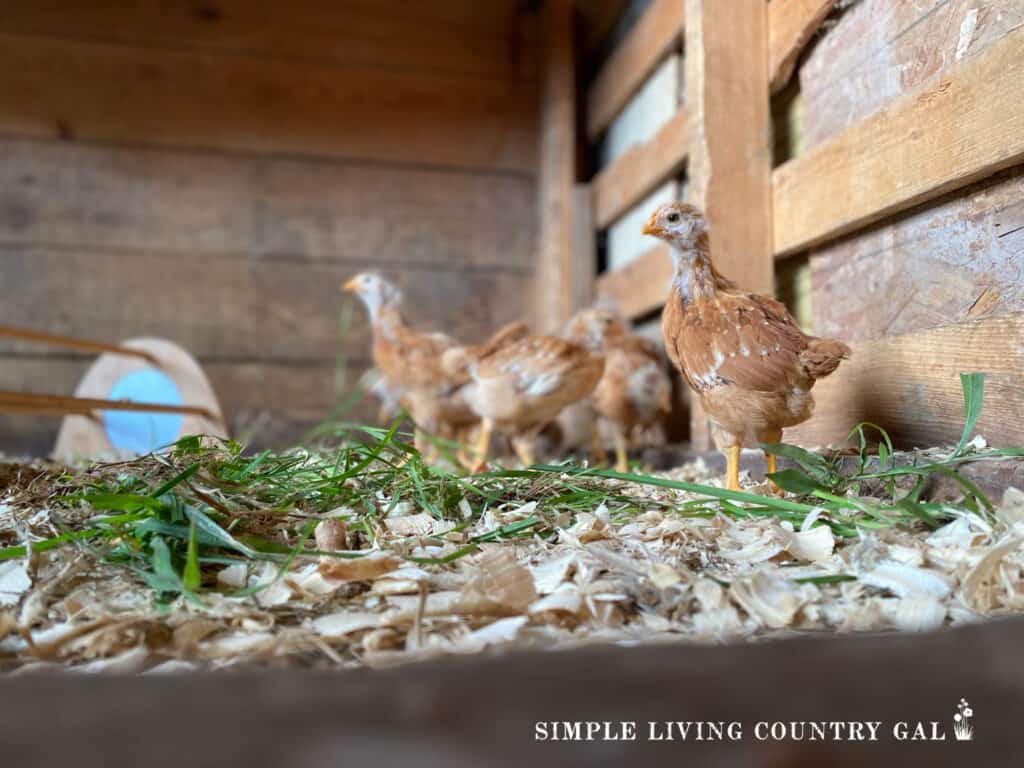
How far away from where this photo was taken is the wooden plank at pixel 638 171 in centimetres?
272

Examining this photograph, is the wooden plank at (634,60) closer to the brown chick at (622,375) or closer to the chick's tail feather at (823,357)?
the brown chick at (622,375)

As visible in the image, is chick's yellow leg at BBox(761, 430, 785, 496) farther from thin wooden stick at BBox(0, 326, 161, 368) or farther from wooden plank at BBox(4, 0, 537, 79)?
wooden plank at BBox(4, 0, 537, 79)

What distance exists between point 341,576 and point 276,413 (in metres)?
2.79

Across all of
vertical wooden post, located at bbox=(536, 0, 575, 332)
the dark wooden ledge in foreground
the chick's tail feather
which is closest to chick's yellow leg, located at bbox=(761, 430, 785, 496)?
the chick's tail feather

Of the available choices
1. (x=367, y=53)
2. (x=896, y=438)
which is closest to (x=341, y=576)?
(x=896, y=438)

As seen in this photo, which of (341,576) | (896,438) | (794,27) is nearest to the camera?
(341,576)

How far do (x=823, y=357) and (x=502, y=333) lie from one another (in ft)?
4.93

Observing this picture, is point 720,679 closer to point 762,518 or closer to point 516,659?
point 516,659

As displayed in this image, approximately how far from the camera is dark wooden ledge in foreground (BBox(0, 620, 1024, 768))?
0.51m

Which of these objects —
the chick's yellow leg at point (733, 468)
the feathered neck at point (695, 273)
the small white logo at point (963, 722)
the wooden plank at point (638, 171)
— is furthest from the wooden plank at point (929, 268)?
the small white logo at point (963, 722)

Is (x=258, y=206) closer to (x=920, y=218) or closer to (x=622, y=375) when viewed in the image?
(x=622, y=375)

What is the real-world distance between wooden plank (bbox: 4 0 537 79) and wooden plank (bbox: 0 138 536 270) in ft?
1.69

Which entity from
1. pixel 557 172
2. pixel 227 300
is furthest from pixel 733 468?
pixel 227 300

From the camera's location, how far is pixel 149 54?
358 cm
